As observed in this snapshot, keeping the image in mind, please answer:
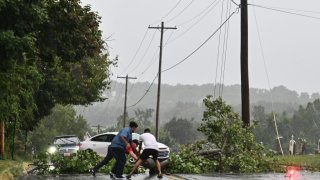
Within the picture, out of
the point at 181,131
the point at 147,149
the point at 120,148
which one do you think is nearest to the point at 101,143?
the point at 147,149

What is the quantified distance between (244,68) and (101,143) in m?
7.94

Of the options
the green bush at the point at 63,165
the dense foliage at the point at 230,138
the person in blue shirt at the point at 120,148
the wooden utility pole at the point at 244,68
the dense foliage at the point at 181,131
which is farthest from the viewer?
the dense foliage at the point at 181,131

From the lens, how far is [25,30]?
14992 mm

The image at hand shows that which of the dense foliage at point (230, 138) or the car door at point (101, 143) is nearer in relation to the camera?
the dense foliage at point (230, 138)

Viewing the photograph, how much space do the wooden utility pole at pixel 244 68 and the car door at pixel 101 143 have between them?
682 cm

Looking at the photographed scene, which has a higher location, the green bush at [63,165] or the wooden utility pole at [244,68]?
the wooden utility pole at [244,68]

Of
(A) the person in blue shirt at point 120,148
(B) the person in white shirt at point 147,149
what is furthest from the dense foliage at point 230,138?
(A) the person in blue shirt at point 120,148

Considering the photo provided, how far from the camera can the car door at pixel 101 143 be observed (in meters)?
26.8

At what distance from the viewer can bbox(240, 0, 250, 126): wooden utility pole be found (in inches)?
945

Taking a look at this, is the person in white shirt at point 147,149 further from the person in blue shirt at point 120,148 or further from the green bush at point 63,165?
the green bush at point 63,165

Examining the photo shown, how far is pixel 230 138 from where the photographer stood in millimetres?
21344

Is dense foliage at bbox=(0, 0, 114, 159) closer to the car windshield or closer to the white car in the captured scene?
the car windshield

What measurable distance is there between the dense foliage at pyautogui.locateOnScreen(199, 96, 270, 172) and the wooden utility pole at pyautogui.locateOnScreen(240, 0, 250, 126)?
66.7 inches

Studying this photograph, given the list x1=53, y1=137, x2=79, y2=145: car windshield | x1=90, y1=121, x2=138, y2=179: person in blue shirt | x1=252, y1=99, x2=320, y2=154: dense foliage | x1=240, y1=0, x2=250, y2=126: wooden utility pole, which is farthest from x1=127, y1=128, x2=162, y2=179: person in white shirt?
x1=252, y1=99, x2=320, y2=154: dense foliage
